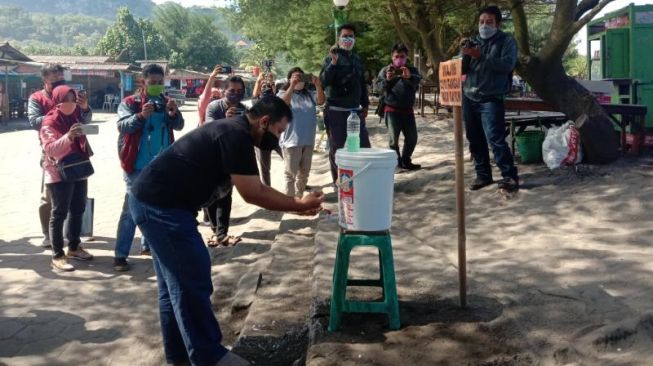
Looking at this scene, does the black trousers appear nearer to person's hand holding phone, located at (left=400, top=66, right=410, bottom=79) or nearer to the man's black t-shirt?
the man's black t-shirt

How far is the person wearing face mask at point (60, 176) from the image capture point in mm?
5777

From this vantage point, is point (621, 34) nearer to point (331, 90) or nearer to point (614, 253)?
point (331, 90)

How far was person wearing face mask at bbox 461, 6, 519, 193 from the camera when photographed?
21.1ft

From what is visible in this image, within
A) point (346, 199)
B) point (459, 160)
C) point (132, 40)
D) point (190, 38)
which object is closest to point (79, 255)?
point (346, 199)

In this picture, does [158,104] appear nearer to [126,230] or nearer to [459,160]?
[126,230]

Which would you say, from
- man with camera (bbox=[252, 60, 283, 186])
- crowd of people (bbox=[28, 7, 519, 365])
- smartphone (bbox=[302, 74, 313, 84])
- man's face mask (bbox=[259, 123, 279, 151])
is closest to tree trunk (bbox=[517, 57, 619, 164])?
crowd of people (bbox=[28, 7, 519, 365])

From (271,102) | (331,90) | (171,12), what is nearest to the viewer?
(271,102)

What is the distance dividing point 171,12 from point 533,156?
9327 cm

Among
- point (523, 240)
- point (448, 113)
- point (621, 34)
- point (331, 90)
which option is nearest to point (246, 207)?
point (331, 90)

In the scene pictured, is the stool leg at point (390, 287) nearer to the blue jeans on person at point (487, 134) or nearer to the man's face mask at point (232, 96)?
the blue jeans on person at point (487, 134)

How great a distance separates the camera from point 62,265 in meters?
5.86

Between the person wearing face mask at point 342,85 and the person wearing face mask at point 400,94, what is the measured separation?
0.99m

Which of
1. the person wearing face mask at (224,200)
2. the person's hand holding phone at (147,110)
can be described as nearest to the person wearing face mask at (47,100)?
the person's hand holding phone at (147,110)

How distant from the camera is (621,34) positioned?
9.72 m
